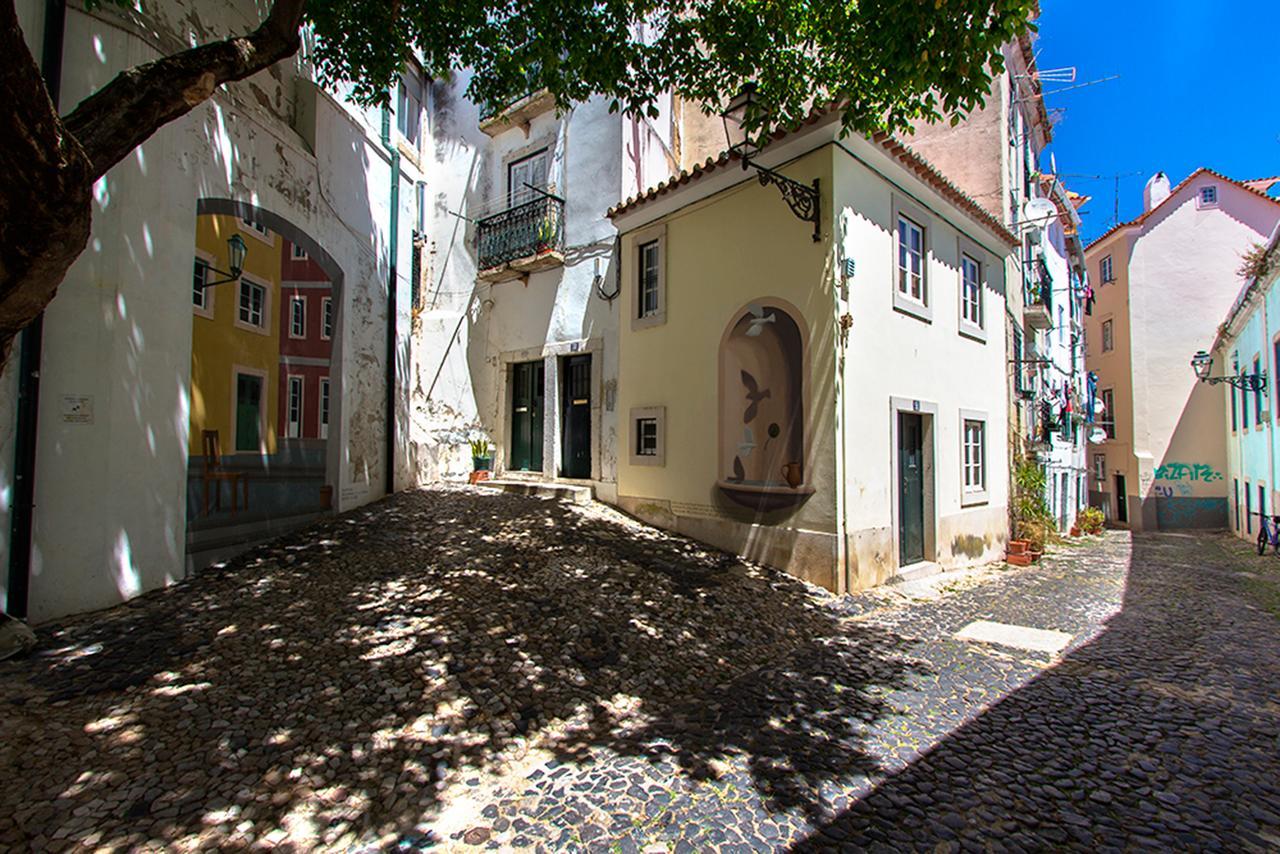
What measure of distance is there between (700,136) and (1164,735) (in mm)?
12436

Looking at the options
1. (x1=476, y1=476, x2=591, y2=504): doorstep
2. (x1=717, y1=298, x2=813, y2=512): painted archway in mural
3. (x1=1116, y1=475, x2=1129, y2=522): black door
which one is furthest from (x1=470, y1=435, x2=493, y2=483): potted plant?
(x1=1116, y1=475, x2=1129, y2=522): black door

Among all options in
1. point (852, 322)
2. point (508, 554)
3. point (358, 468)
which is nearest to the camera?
point (508, 554)

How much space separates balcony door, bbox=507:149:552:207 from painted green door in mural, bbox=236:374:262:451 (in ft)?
24.5

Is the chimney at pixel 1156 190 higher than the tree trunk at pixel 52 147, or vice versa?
the chimney at pixel 1156 190

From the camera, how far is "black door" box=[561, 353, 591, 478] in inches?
428

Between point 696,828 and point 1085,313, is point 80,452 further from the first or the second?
point 1085,313

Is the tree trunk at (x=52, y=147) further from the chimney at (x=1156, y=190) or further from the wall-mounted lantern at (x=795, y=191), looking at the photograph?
the chimney at (x=1156, y=190)

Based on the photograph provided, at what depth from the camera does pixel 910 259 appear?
9047 millimetres

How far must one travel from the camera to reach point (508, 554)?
6.88 metres

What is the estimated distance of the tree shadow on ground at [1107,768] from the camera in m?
2.83

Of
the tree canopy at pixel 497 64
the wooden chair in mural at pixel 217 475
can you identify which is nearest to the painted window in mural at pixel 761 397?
the tree canopy at pixel 497 64

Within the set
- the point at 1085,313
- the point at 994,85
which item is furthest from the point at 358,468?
the point at 1085,313

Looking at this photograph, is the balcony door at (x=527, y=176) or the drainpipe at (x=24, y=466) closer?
the drainpipe at (x=24, y=466)

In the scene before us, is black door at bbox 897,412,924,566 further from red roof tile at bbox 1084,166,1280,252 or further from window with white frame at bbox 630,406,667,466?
red roof tile at bbox 1084,166,1280,252
